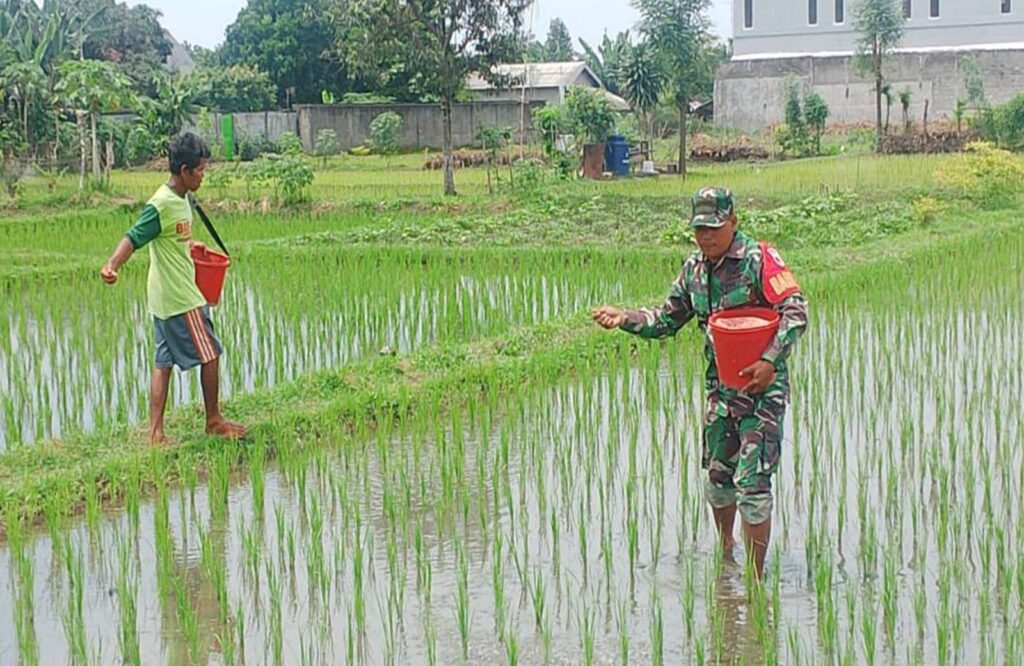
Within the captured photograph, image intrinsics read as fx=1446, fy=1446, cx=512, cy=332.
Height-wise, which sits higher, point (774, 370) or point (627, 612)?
point (774, 370)

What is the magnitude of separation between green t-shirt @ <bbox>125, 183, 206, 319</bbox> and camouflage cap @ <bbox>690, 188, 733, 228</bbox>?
2.29m

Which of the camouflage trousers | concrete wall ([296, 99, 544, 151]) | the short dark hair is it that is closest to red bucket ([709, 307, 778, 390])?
the camouflage trousers

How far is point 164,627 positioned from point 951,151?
24.2 metres

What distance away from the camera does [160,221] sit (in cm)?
532

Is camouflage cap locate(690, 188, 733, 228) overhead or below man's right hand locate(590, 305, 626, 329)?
overhead

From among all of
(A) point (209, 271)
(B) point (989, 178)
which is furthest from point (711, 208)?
(B) point (989, 178)

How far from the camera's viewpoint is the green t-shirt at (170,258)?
5.34 m

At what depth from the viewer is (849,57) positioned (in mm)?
34500

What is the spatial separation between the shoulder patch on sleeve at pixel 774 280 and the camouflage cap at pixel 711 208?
0.18 m

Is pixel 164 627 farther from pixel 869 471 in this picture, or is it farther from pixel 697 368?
pixel 697 368

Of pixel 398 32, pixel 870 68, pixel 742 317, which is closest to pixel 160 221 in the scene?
pixel 742 317

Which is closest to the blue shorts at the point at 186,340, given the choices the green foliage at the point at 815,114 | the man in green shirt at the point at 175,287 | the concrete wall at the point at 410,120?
the man in green shirt at the point at 175,287

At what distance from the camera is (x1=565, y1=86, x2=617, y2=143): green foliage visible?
21.6m

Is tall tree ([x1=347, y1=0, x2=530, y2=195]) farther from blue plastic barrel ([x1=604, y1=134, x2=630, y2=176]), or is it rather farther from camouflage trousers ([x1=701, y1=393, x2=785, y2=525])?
camouflage trousers ([x1=701, y1=393, x2=785, y2=525])
